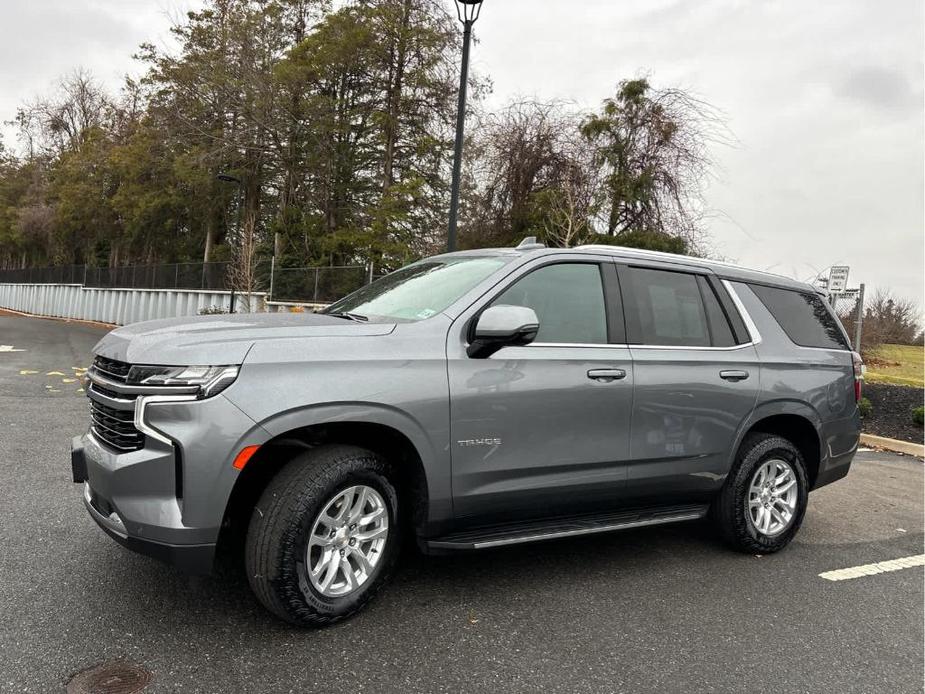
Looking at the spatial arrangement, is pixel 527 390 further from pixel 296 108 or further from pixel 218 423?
pixel 296 108

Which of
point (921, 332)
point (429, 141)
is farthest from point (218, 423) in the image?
point (921, 332)

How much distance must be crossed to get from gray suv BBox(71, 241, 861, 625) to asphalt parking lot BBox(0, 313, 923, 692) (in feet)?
0.93

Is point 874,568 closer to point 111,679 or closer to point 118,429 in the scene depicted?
point 111,679

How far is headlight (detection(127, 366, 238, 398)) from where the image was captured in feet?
9.16

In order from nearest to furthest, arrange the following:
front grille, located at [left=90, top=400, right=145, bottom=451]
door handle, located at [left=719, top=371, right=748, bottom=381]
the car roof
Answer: front grille, located at [left=90, top=400, right=145, bottom=451] < the car roof < door handle, located at [left=719, top=371, right=748, bottom=381]

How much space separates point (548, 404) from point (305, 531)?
1.34 m

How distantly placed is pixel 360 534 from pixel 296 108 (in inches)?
890

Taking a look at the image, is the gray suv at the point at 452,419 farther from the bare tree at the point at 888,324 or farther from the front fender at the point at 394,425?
the bare tree at the point at 888,324

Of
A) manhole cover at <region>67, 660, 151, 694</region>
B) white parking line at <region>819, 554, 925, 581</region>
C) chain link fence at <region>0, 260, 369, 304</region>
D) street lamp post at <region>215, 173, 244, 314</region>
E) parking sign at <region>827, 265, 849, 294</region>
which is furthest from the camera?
street lamp post at <region>215, 173, 244, 314</region>

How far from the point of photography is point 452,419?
10.6 ft

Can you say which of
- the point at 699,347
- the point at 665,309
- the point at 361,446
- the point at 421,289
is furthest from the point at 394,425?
the point at 699,347

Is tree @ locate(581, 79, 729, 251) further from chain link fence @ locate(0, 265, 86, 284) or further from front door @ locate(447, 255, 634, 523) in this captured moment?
chain link fence @ locate(0, 265, 86, 284)

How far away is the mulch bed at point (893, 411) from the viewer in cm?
985

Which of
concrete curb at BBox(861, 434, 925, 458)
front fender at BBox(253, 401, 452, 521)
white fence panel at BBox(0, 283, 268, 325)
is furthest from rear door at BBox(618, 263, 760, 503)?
white fence panel at BBox(0, 283, 268, 325)
